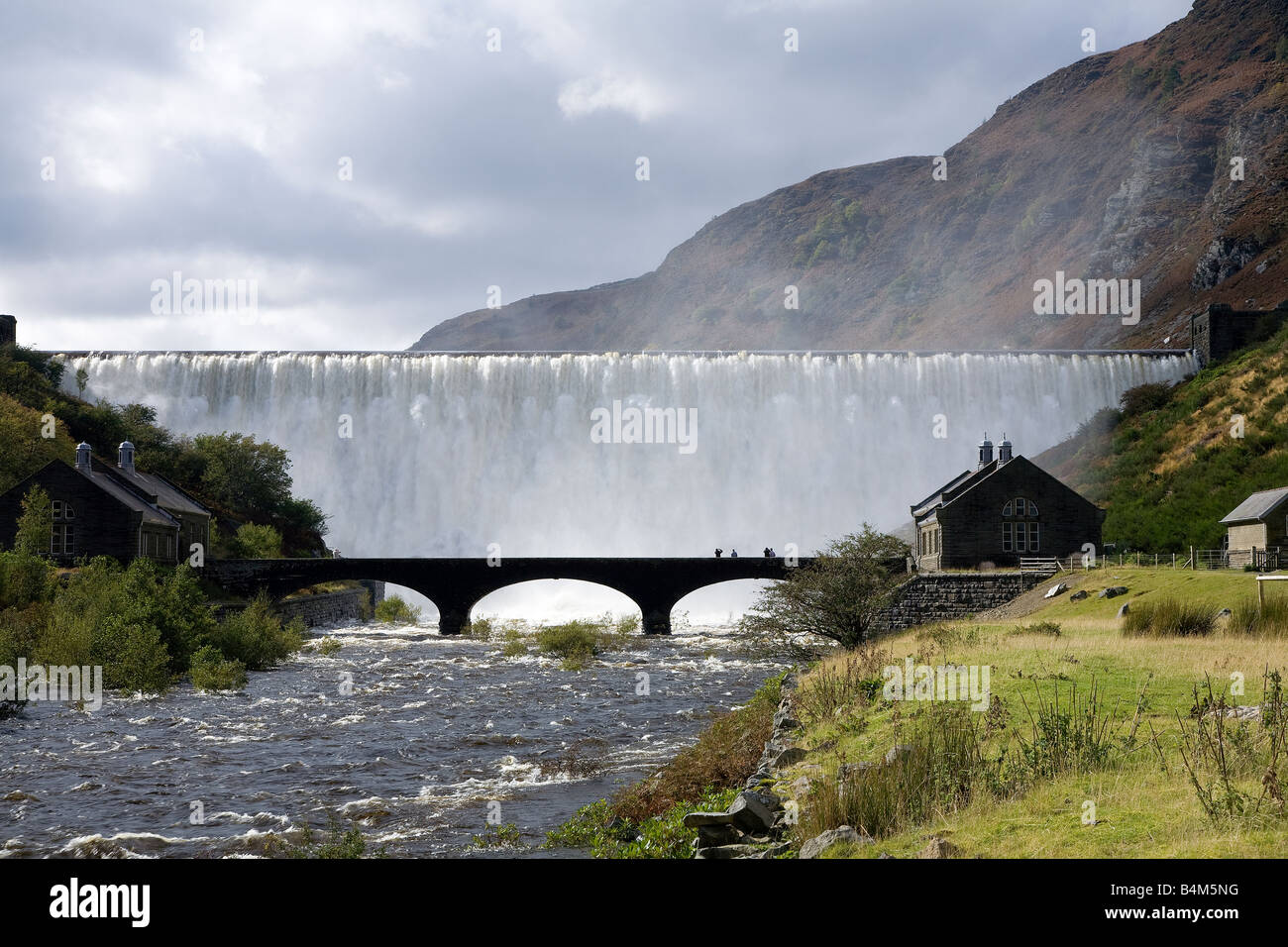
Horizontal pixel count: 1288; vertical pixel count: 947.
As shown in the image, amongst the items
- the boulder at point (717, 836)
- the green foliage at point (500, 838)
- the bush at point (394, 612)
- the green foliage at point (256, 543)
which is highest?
the green foliage at point (256, 543)

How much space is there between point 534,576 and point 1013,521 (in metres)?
30.6

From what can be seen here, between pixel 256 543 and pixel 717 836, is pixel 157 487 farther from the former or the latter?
pixel 717 836

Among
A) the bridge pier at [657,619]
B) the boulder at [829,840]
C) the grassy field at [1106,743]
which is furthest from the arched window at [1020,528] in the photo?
the boulder at [829,840]

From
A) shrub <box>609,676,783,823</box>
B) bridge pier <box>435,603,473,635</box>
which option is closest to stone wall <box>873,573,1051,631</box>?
bridge pier <box>435,603,473,635</box>

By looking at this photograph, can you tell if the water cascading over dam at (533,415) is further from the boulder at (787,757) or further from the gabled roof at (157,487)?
the boulder at (787,757)

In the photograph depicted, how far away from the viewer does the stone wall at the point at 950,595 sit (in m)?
54.0

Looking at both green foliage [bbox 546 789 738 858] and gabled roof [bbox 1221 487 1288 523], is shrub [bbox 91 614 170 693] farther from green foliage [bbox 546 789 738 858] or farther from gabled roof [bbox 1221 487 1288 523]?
gabled roof [bbox 1221 487 1288 523]

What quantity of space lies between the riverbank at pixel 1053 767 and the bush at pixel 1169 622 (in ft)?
28.1

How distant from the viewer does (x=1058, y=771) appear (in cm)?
1138

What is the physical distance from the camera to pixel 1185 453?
86.1 m

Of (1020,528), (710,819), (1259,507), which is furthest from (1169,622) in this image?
(1020,528)
